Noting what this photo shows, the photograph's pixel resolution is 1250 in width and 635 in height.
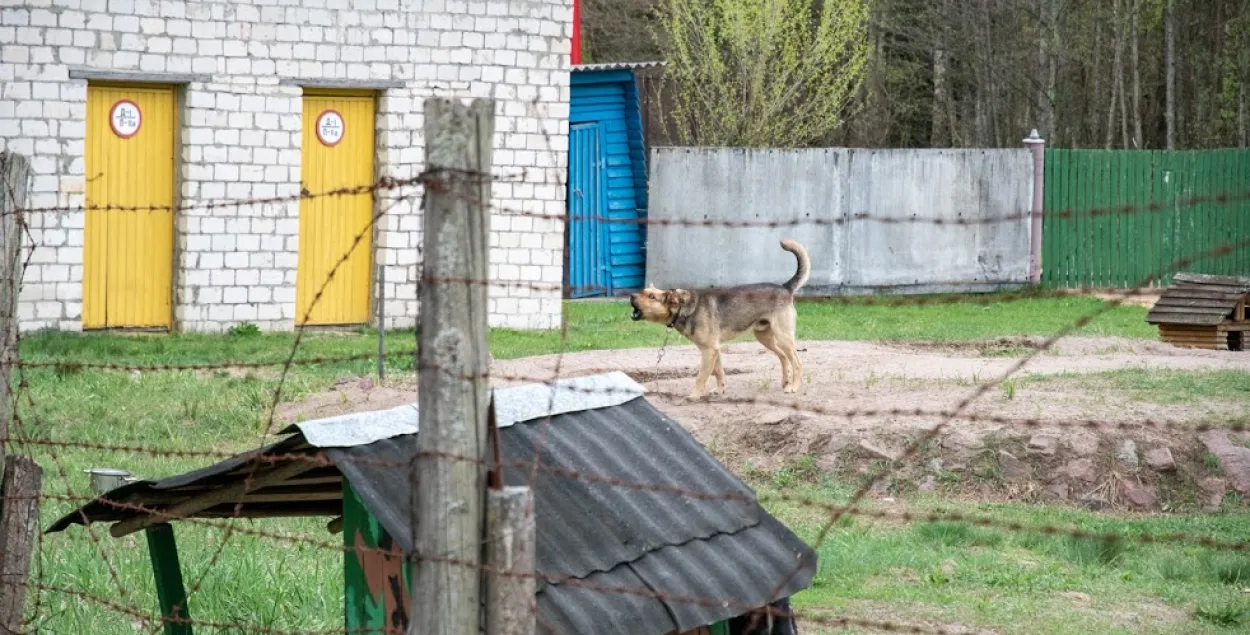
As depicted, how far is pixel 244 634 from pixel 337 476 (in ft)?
4.52

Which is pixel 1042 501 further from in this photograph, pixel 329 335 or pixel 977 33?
pixel 977 33

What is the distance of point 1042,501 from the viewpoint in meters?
10.4

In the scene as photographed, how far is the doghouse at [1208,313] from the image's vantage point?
16047mm

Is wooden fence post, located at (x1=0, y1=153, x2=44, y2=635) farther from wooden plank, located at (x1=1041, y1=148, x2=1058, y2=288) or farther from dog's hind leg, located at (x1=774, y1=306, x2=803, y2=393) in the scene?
wooden plank, located at (x1=1041, y1=148, x2=1058, y2=288)

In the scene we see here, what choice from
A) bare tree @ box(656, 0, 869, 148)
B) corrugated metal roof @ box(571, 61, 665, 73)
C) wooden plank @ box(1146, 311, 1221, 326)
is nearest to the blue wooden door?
corrugated metal roof @ box(571, 61, 665, 73)

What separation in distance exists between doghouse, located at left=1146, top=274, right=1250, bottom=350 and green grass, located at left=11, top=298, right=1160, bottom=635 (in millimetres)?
1427

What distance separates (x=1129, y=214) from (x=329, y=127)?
38.1ft

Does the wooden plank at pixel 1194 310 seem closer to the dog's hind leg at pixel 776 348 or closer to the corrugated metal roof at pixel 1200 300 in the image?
the corrugated metal roof at pixel 1200 300

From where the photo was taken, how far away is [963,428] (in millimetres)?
11055

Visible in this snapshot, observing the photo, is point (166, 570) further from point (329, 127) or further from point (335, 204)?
point (329, 127)

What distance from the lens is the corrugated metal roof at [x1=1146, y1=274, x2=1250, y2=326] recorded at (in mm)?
16031

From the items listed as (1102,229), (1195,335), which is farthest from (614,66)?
(1195,335)

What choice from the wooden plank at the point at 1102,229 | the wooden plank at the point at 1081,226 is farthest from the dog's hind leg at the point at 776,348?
the wooden plank at the point at 1102,229

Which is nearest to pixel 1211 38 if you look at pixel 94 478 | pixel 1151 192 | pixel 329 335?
pixel 1151 192
